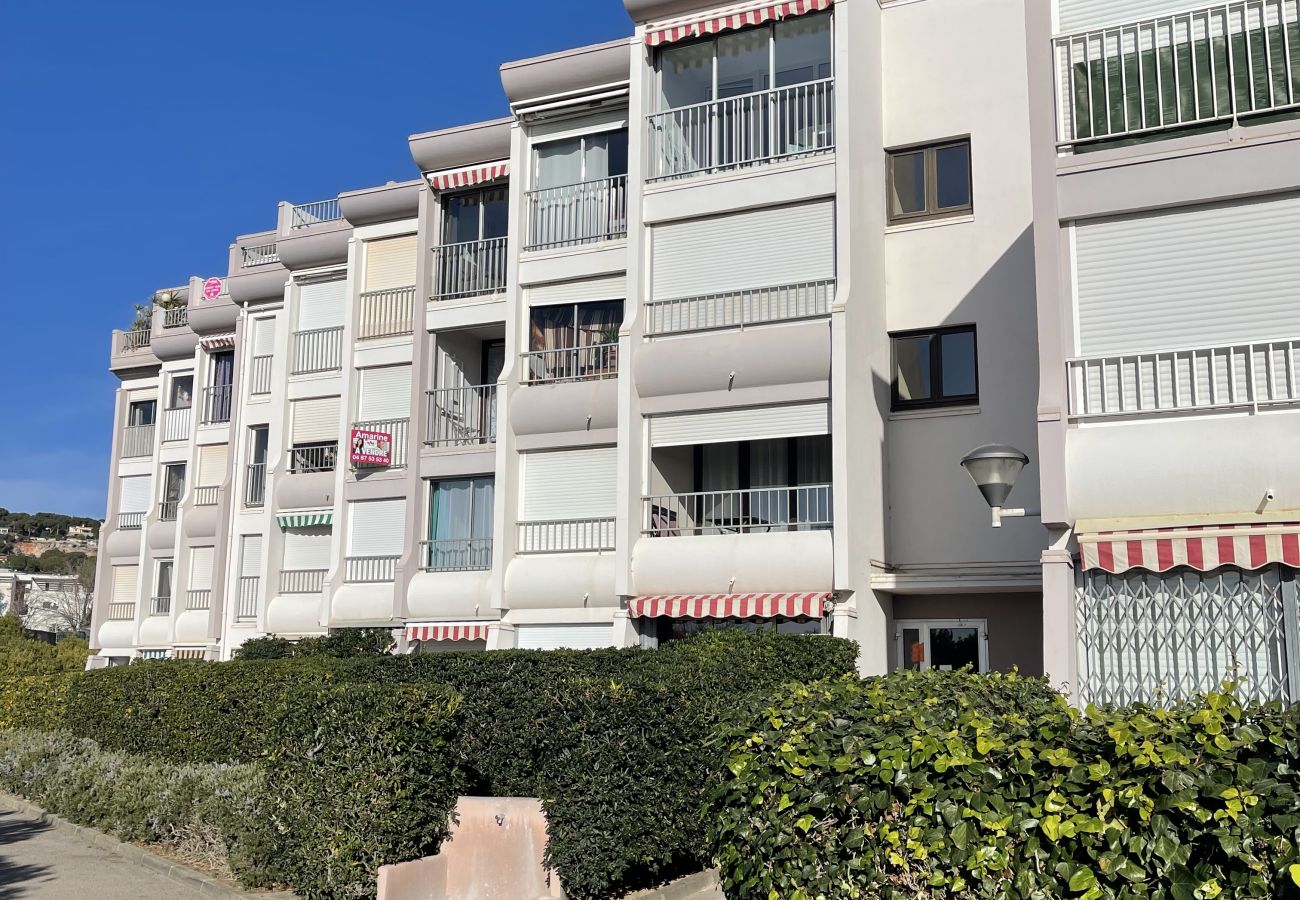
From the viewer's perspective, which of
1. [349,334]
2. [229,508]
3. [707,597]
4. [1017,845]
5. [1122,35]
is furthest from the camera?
[229,508]

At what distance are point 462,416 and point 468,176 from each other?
217 inches

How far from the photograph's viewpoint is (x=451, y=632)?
85.0 feet

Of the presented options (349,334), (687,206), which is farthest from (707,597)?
(349,334)

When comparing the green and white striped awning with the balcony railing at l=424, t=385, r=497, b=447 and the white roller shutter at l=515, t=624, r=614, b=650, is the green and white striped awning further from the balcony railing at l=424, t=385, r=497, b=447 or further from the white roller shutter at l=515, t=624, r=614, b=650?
the white roller shutter at l=515, t=624, r=614, b=650

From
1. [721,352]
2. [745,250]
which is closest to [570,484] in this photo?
[721,352]

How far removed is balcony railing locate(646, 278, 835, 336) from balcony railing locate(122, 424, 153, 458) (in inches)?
964

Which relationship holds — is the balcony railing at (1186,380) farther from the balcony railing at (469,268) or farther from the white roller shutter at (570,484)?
the balcony railing at (469,268)

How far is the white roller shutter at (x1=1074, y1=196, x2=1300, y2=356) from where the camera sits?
48.0ft

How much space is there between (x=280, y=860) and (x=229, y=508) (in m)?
24.0

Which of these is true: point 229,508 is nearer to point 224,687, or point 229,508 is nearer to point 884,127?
point 224,687

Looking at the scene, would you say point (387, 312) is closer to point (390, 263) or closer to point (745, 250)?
point (390, 263)

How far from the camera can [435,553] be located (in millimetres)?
27594

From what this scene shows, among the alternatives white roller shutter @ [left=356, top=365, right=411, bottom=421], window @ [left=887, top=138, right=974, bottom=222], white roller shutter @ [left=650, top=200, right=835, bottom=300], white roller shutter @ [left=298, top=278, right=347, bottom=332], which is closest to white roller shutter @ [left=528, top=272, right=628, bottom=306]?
white roller shutter @ [left=650, top=200, right=835, bottom=300]

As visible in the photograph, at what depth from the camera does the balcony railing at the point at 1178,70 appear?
583 inches
